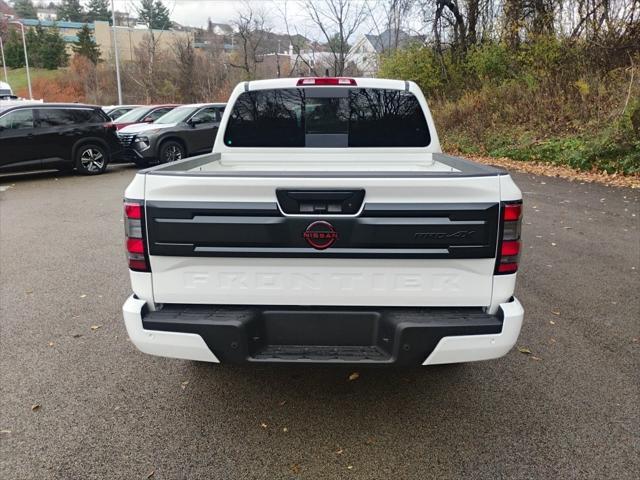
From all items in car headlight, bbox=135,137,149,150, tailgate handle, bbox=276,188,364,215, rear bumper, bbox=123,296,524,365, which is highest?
tailgate handle, bbox=276,188,364,215

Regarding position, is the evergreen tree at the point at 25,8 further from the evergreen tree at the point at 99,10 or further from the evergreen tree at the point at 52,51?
the evergreen tree at the point at 52,51

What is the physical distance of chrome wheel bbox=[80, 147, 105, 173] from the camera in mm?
13102

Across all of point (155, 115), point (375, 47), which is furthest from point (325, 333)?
point (375, 47)

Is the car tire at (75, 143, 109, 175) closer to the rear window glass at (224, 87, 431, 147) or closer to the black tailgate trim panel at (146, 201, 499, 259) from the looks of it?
the rear window glass at (224, 87, 431, 147)

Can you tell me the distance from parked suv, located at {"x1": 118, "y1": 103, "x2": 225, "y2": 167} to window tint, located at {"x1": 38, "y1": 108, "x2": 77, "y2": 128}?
169 cm

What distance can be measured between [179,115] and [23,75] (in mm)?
74302

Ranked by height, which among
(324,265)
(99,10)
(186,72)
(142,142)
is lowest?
(142,142)

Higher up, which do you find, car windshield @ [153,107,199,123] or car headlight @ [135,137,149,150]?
car windshield @ [153,107,199,123]

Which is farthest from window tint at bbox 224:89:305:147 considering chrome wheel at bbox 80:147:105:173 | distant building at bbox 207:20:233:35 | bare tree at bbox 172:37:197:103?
distant building at bbox 207:20:233:35

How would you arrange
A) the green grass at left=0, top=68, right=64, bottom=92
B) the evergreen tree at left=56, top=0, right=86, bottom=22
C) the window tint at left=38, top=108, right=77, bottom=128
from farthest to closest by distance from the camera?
the evergreen tree at left=56, top=0, right=86, bottom=22 < the green grass at left=0, top=68, right=64, bottom=92 < the window tint at left=38, top=108, right=77, bottom=128

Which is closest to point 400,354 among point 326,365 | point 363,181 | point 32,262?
point 326,365

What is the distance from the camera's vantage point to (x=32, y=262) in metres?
6.24

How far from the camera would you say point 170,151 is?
46.6 feet

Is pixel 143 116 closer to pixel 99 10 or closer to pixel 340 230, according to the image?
pixel 340 230
